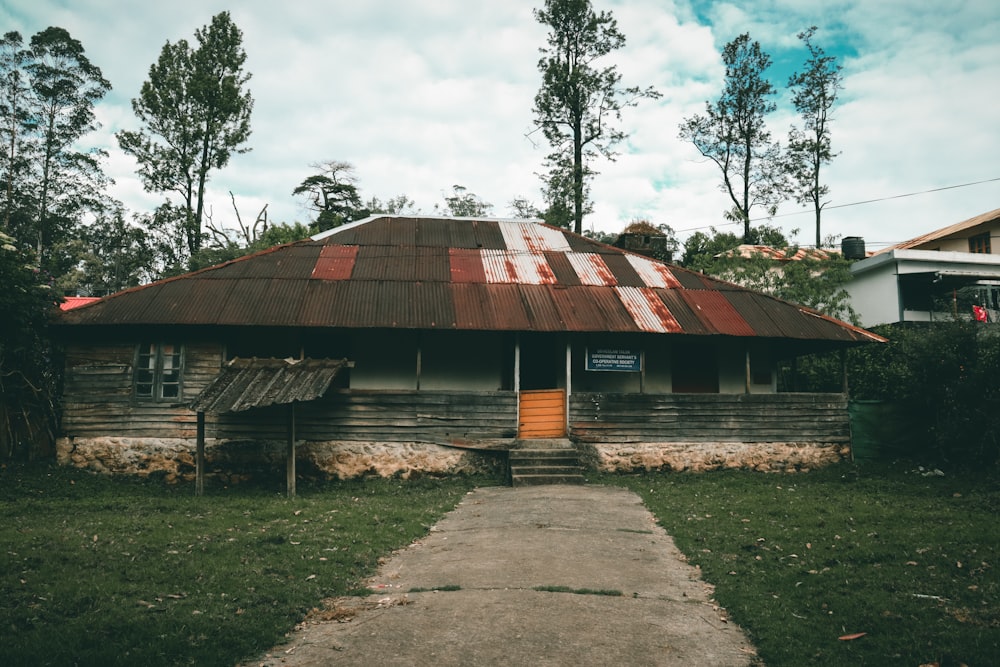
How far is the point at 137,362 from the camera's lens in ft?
47.6

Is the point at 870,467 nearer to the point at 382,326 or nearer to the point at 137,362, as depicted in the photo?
the point at 382,326

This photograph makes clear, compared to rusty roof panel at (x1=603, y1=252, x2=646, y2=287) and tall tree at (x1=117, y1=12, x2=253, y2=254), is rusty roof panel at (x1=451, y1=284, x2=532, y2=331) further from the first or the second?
tall tree at (x1=117, y1=12, x2=253, y2=254)

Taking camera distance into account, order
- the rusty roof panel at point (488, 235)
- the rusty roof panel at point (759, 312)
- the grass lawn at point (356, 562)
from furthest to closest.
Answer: the rusty roof panel at point (488, 235), the rusty roof panel at point (759, 312), the grass lawn at point (356, 562)

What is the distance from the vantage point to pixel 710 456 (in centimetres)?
1530

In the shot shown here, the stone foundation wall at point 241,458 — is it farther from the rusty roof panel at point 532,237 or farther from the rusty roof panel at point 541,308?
the rusty roof panel at point 532,237

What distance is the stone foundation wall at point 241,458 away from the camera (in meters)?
14.2

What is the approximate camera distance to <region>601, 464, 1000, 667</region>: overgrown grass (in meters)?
5.02

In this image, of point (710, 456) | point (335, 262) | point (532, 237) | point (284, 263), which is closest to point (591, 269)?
point (532, 237)

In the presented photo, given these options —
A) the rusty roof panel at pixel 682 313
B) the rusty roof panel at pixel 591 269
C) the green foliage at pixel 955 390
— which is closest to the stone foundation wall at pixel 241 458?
the rusty roof panel at pixel 591 269

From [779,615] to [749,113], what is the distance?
29.9 meters

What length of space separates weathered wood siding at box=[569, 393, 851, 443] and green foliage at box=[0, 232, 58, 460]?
1178 centimetres

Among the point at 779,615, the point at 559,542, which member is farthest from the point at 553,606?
the point at 559,542

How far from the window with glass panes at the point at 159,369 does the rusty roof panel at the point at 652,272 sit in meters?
11.4

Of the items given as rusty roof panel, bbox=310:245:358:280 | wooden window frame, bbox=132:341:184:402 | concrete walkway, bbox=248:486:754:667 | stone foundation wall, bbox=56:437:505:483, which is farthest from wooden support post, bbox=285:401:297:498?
concrete walkway, bbox=248:486:754:667
